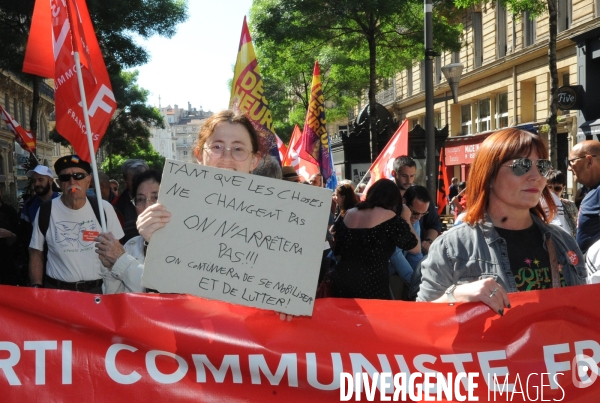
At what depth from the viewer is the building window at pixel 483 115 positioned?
1289 inches

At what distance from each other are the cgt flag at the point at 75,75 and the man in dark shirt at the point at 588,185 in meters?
3.41

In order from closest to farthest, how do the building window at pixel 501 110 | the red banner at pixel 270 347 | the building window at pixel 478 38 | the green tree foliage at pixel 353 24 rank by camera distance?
1. the red banner at pixel 270 347
2. the green tree foliage at pixel 353 24
3. the building window at pixel 501 110
4. the building window at pixel 478 38

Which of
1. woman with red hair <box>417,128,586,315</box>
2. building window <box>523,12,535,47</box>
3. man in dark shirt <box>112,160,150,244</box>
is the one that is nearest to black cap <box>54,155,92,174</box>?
man in dark shirt <box>112,160,150,244</box>

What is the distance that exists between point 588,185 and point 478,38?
28.4m

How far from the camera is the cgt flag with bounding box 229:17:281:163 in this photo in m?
7.10

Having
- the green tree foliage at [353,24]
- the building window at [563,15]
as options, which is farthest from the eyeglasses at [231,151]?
the building window at [563,15]

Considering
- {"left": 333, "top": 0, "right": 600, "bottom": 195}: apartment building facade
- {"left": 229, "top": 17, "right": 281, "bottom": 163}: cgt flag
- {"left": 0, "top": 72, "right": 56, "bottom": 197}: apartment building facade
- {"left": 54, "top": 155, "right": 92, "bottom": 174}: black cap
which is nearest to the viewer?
{"left": 54, "top": 155, "right": 92, "bottom": 174}: black cap

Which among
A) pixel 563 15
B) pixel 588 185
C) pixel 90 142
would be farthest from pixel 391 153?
pixel 563 15

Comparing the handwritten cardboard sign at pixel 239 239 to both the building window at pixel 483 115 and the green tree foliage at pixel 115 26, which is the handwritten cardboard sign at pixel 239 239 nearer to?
the green tree foliage at pixel 115 26

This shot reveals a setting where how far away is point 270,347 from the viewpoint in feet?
9.62

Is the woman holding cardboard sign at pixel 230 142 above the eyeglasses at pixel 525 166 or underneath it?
above

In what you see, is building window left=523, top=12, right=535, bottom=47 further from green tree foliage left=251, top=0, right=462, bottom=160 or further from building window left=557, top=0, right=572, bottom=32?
green tree foliage left=251, top=0, right=462, bottom=160

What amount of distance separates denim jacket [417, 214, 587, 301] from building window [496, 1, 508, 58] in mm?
28626

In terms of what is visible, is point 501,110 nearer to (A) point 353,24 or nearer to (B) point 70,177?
(A) point 353,24
